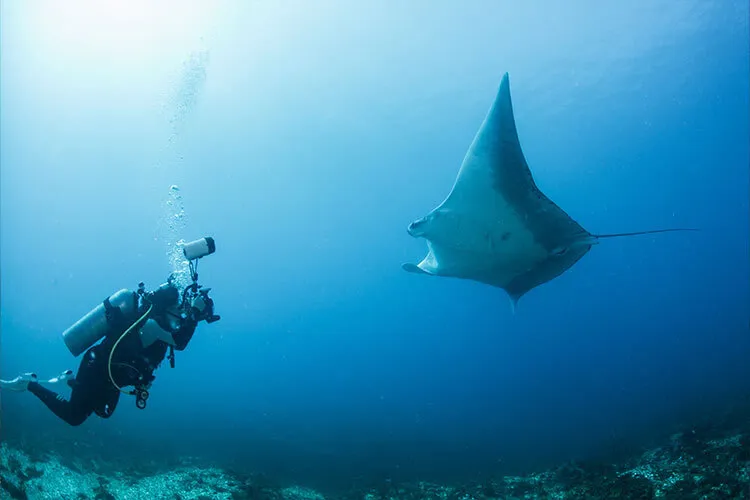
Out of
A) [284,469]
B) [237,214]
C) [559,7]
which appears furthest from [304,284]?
[559,7]

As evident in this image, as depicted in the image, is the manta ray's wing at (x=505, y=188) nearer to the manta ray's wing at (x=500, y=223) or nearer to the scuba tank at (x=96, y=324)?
the manta ray's wing at (x=500, y=223)

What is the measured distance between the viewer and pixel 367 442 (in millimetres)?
19797

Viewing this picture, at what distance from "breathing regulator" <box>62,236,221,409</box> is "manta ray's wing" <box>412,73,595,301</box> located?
2903 millimetres

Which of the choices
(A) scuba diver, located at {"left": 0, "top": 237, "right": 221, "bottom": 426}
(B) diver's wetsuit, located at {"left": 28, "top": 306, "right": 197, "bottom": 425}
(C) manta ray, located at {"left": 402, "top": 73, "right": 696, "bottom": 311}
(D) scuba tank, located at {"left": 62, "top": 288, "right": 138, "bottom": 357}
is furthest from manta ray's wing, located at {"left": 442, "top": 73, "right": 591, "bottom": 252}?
(D) scuba tank, located at {"left": 62, "top": 288, "right": 138, "bottom": 357}

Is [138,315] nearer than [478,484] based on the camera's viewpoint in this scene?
→ Yes

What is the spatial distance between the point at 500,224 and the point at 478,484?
809 cm

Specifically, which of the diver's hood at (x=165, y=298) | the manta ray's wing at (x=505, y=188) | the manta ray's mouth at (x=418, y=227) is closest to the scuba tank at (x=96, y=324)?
the diver's hood at (x=165, y=298)

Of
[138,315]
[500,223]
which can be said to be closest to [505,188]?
[500,223]

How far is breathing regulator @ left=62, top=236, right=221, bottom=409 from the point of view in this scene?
453cm

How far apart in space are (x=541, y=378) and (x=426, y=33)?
54462mm

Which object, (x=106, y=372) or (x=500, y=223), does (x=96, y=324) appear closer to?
(x=106, y=372)

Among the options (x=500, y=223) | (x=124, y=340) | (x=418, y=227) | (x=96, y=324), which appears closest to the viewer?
(x=124, y=340)

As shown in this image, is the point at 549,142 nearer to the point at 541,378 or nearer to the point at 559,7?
the point at 559,7

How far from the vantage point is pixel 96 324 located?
462cm
